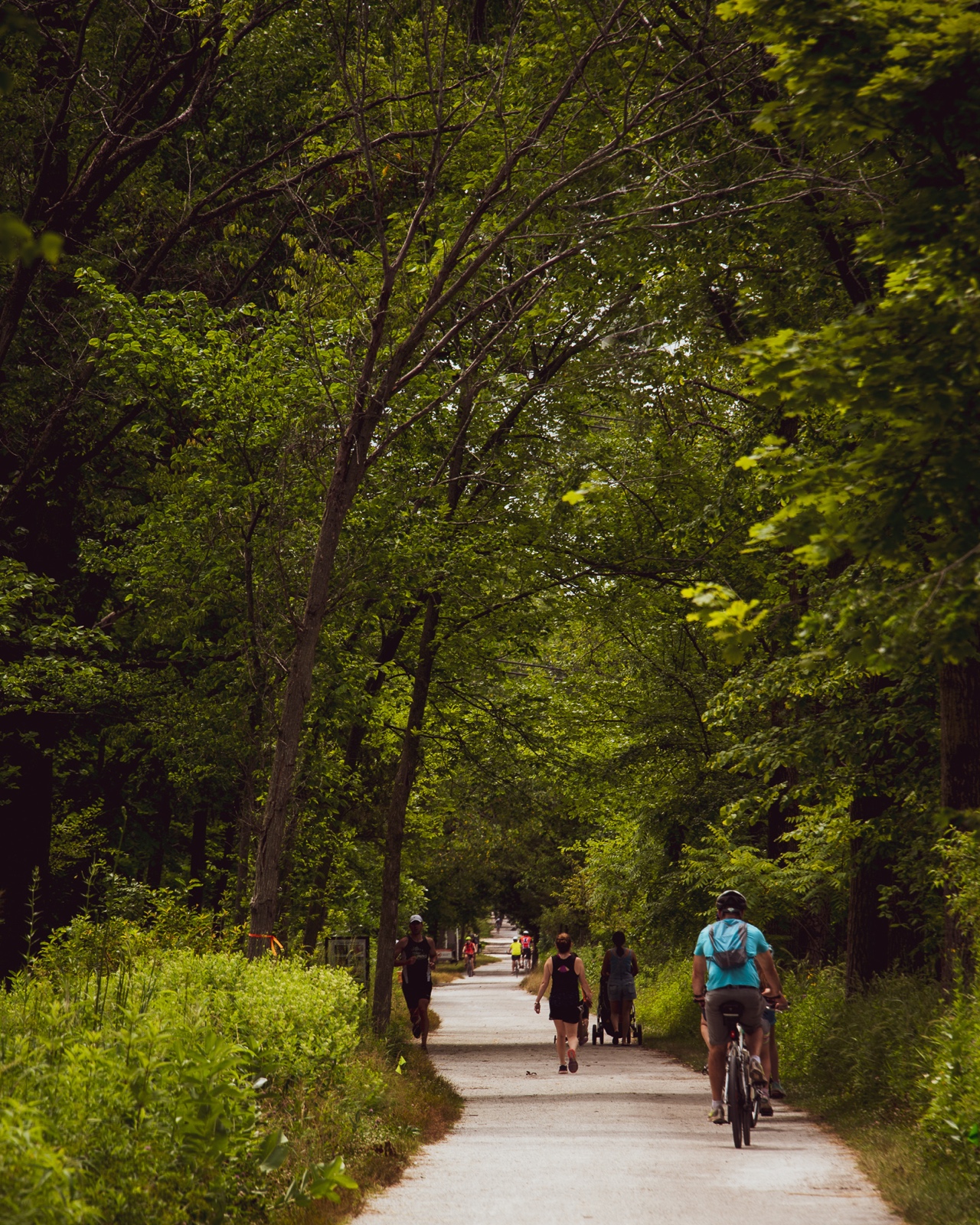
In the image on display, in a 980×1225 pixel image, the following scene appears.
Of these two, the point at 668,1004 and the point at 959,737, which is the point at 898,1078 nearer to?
the point at 959,737

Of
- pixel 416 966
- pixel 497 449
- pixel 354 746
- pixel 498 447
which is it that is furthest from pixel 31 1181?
pixel 354 746

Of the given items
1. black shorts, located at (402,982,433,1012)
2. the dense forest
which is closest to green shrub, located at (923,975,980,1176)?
the dense forest

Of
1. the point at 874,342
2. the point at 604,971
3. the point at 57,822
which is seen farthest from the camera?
the point at 57,822

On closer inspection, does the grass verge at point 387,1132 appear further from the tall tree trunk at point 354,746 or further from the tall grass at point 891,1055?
the tall tree trunk at point 354,746

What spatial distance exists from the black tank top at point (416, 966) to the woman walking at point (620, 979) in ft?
16.4

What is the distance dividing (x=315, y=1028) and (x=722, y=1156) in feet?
10.4

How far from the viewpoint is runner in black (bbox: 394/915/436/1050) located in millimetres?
18516

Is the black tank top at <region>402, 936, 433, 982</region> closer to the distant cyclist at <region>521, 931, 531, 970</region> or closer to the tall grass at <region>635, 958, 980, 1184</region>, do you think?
the tall grass at <region>635, 958, 980, 1184</region>

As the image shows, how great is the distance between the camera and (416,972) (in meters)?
18.5

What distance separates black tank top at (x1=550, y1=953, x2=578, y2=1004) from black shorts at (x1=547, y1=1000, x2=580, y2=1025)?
1.5 inches

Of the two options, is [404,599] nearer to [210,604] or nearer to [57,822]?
[210,604]

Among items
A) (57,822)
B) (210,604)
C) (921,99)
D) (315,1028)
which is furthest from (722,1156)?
(57,822)

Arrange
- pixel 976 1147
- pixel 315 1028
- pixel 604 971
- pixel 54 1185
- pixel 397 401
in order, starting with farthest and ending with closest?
pixel 604 971 → pixel 397 401 → pixel 315 1028 → pixel 976 1147 → pixel 54 1185

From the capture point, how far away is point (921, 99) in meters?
6.02
